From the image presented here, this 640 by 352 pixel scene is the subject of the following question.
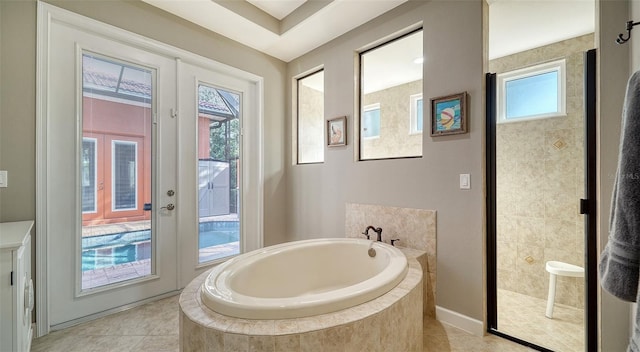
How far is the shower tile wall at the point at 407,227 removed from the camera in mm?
2109

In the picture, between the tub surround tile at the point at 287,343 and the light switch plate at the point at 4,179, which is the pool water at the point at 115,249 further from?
the tub surround tile at the point at 287,343

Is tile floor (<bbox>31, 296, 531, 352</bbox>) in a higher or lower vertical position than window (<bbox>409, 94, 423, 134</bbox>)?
lower

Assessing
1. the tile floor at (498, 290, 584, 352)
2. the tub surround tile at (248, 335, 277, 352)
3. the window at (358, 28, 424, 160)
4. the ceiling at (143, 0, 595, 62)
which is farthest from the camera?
the window at (358, 28, 424, 160)

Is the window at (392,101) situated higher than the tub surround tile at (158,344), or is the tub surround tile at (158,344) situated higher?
the window at (392,101)

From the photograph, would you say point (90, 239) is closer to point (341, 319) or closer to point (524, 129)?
point (341, 319)

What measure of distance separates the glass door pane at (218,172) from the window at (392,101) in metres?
1.45

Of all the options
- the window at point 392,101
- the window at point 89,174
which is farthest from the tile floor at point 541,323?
the window at point 89,174

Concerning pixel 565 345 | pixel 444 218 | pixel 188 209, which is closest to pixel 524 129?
pixel 444 218

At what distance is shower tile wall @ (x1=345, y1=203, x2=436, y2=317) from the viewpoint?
2.11 meters

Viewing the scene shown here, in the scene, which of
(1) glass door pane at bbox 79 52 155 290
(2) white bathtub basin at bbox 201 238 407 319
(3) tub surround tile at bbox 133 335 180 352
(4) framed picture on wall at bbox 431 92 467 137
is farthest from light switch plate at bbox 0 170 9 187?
(4) framed picture on wall at bbox 431 92 467 137

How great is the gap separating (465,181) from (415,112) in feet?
6.08

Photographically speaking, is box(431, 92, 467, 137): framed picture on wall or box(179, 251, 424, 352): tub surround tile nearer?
box(179, 251, 424, 352): tub surround tile

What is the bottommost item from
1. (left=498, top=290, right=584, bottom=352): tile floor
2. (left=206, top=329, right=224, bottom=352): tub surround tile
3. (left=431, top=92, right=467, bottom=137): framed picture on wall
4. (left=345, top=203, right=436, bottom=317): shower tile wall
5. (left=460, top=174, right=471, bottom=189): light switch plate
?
(left=498, top=290, right=584, bottom=352): tile floor

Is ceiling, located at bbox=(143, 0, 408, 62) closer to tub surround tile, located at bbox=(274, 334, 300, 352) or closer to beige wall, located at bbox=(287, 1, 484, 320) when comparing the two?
beige wall, located at bbox=(287, 1, 484, 320)
